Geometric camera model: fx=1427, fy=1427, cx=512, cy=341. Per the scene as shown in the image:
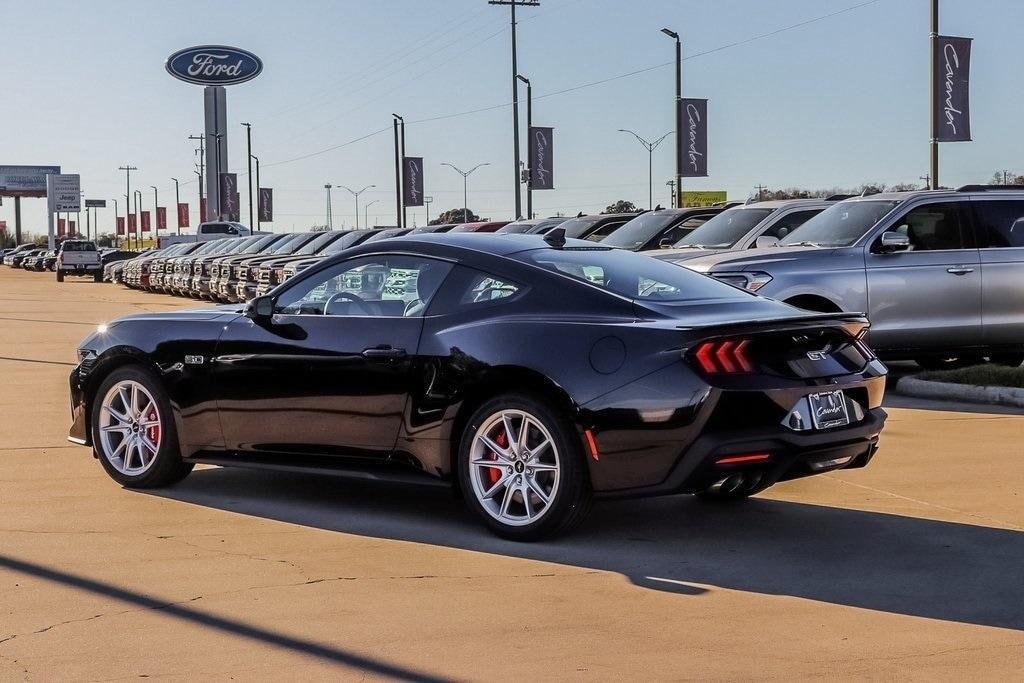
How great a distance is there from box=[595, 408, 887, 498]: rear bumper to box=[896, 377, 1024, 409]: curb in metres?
6.11

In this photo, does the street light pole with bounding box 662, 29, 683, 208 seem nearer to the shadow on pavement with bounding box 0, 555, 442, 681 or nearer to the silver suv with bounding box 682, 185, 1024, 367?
the silver suv with bounding box 682, 185, 1024, 367

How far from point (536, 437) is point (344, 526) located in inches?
47.1

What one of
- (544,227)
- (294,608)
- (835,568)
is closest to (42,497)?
(294,608)

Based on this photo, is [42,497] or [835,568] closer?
[835,568]

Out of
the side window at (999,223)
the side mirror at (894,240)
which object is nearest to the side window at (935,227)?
the side window at (999,223)

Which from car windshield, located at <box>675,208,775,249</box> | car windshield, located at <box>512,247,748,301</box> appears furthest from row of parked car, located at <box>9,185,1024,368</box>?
car windshield, located at <box>512,247,748,301</box>

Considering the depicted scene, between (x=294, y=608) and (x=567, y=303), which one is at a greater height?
(x=567, y=303)

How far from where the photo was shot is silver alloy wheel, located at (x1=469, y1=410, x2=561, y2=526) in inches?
263

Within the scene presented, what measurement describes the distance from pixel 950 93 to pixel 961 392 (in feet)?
46.3

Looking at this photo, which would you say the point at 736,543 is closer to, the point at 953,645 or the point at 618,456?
the point at 618,456

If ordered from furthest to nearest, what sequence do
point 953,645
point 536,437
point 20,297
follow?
point 20,297 → point 536,437 → point 953,645

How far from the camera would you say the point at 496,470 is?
22.5ft

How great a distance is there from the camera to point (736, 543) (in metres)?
6.82

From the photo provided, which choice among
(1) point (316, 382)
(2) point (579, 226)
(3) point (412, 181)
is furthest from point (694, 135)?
(1) point (316, 382)
